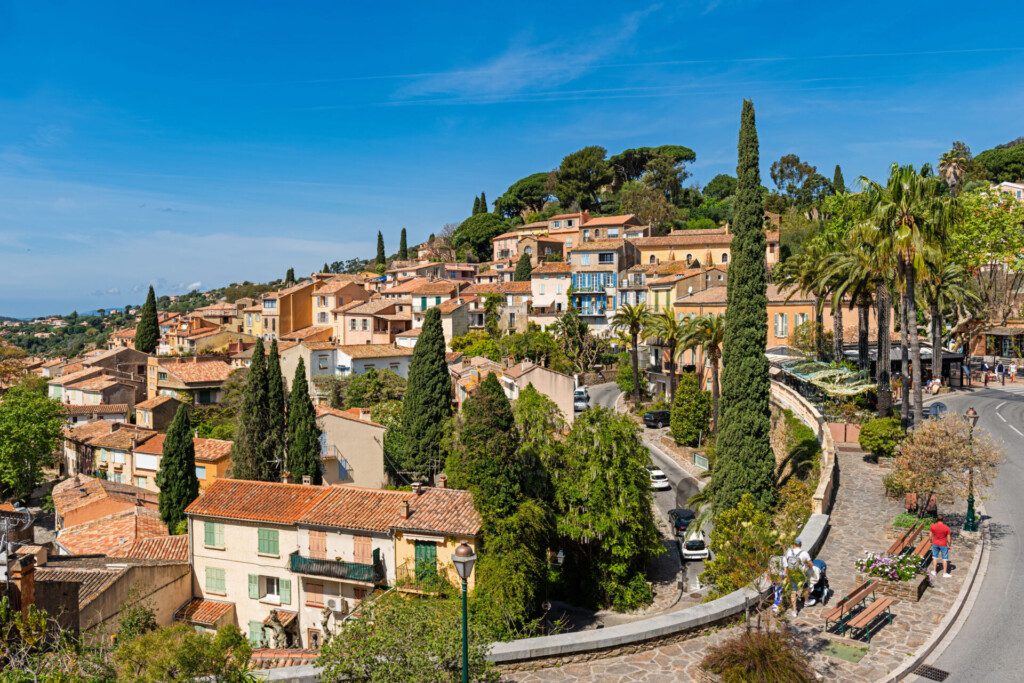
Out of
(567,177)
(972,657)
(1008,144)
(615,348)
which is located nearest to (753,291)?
(972,657)

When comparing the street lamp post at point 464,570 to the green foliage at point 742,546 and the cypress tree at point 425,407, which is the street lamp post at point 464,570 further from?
the cypress tree at point 425,407

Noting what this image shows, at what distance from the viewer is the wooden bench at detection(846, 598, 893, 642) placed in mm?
13328

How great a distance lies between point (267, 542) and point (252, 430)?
56.2 ft

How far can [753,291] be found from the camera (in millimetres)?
26547

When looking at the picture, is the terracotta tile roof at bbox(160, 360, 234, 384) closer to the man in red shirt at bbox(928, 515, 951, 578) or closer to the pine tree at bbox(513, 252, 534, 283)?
the pine tree at bbox(513, 252, 534, 283)

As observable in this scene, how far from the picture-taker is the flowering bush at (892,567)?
15.9 metres

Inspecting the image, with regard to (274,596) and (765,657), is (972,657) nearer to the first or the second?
(765,657)

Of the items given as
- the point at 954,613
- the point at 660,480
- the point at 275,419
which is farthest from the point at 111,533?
the point at 954,613

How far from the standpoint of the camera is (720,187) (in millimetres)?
126688

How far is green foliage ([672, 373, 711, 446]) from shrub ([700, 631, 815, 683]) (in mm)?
31131

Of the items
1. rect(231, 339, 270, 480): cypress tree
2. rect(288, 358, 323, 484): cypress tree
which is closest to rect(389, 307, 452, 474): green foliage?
rect(288, 358, 323, 484): cypress tree

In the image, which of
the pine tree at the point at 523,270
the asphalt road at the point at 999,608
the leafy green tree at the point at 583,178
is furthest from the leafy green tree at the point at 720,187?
the asphalt road at the point at 999,608

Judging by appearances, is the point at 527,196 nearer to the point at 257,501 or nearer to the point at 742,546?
the point at 257,501

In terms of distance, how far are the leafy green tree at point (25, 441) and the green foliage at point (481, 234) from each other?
255 ft
